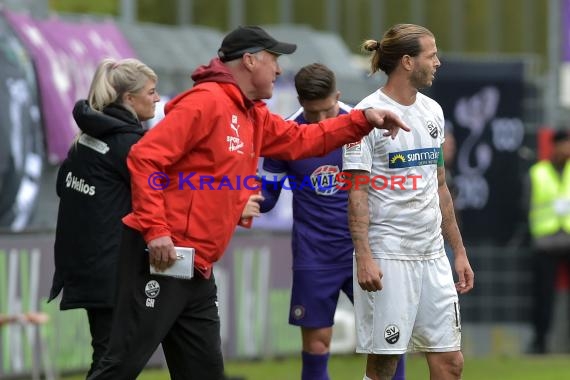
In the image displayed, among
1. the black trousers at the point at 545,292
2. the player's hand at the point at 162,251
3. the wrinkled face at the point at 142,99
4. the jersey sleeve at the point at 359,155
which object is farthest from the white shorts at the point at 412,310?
the black trousers at the point at 545,292

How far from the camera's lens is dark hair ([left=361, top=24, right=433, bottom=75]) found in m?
8.41

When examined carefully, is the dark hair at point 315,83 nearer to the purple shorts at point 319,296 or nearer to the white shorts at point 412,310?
the purple shorts at point 319,296

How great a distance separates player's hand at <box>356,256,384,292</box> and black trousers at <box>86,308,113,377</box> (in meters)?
1.40

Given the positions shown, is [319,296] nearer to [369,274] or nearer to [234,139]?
[369,274]

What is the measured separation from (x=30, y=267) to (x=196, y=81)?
4763 millimetres

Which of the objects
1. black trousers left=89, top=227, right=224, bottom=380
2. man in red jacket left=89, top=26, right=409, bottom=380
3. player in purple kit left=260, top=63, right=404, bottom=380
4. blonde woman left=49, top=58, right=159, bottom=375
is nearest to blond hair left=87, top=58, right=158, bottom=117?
blonde woman left=49, top=58, right=159, bottom=375

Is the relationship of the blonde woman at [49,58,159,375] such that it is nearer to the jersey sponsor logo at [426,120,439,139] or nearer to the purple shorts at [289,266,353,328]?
the jersey sponsor logo at [426,120,439,139]

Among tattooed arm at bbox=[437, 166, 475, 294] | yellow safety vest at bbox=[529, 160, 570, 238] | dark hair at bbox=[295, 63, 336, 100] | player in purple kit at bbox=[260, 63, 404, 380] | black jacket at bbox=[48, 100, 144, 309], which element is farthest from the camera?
yellow safety vest at bbox=[529, 160, 570, 238]

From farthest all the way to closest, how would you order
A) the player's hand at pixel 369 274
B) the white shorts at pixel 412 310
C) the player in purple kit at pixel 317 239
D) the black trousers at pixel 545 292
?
the black trousers at pixel 545 292, the player in purple kit at pixel 317 239, the white shorts at pixel 412 310, the player's hand at pixel 369 274

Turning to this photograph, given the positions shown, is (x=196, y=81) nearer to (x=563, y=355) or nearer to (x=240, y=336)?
(x=240, y=336)

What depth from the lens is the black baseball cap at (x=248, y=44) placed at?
26.1 feet

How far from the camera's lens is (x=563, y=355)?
17281 millimetres

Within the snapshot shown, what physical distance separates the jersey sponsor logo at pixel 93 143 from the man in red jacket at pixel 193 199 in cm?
85

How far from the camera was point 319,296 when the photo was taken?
32.6ft
